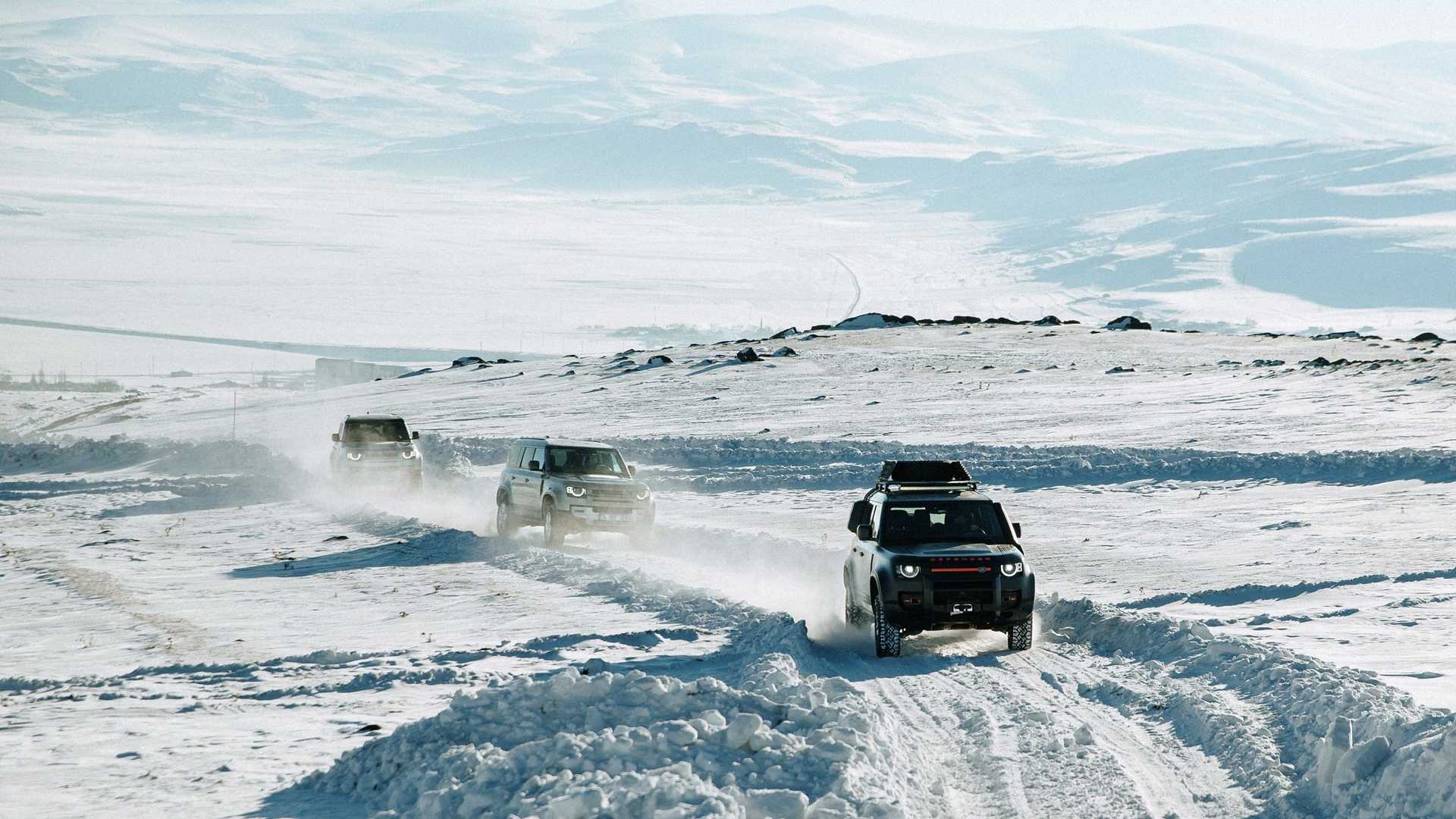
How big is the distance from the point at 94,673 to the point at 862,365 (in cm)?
5434

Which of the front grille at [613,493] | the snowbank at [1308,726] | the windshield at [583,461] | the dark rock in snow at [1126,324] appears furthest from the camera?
the dark rock in snow at [1126,324]

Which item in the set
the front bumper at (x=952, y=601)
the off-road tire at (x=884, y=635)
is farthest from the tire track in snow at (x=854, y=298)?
the front bumper at (x=952, y=601)

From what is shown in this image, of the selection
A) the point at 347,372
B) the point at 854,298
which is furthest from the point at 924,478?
the point at 854,298

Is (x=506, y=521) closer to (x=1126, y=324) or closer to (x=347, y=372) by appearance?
(x=1126, y=324)

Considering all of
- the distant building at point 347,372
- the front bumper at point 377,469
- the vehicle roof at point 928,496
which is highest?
the distant building at point 347,372

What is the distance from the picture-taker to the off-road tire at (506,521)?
91.1 ft

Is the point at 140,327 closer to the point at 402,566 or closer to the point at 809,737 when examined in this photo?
the point at 402,566

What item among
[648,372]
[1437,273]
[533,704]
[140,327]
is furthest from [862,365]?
[1437,273]

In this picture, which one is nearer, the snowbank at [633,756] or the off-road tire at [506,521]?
the snowbank at [633,756]

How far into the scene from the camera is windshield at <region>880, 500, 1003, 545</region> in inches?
660

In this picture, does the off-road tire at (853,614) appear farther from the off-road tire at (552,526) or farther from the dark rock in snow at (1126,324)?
the dark rock in snow at (1126,324)

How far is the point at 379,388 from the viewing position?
2955 inches

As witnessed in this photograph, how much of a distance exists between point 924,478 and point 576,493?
9202 mm

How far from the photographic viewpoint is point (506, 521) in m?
28.0
